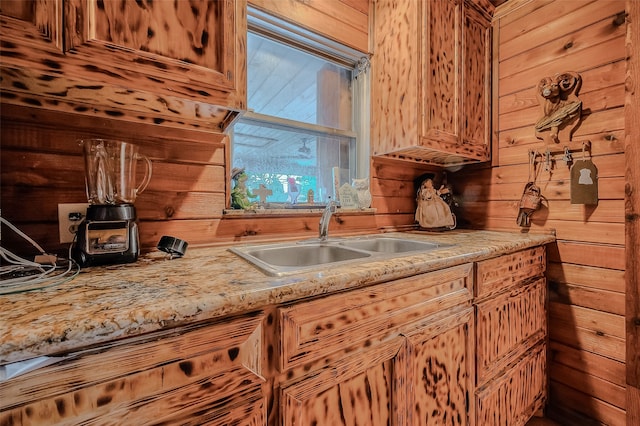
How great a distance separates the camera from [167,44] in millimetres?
801

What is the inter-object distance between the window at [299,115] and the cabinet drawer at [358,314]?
33.6 inches

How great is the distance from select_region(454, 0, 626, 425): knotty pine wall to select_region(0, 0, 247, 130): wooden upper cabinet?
1.64 metres

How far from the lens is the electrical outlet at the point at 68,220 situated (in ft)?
3.02

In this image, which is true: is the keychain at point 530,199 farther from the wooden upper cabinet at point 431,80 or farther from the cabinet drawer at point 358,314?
the cabinet drawer at point 358,314

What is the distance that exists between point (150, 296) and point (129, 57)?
63 cm

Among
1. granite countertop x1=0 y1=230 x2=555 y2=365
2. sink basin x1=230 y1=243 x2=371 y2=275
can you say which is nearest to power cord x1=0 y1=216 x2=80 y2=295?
granite countertop x1=0 y1=230 x2=555 y2=365

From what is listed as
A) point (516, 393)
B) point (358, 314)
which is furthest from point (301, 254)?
point (516, 393)

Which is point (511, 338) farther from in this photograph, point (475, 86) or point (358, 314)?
point (475, 86)

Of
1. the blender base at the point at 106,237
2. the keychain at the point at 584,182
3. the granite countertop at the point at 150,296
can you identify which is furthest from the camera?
the keychain at the point at 584,182

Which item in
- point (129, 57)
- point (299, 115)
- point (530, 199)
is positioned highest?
point (299, 115)

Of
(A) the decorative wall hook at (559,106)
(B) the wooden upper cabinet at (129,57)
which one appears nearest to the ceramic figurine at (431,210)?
(A) the decorative wall hook at (559,106)

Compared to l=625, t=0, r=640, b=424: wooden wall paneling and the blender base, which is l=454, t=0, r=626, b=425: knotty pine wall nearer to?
l=625, t=0, r=640, b=424: wooden wall paneling

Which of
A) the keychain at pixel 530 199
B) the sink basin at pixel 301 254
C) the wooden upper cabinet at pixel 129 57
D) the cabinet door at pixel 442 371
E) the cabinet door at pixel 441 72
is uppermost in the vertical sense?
the cabinet door at pixel 441 72

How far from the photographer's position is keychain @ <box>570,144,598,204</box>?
4.57 feet
